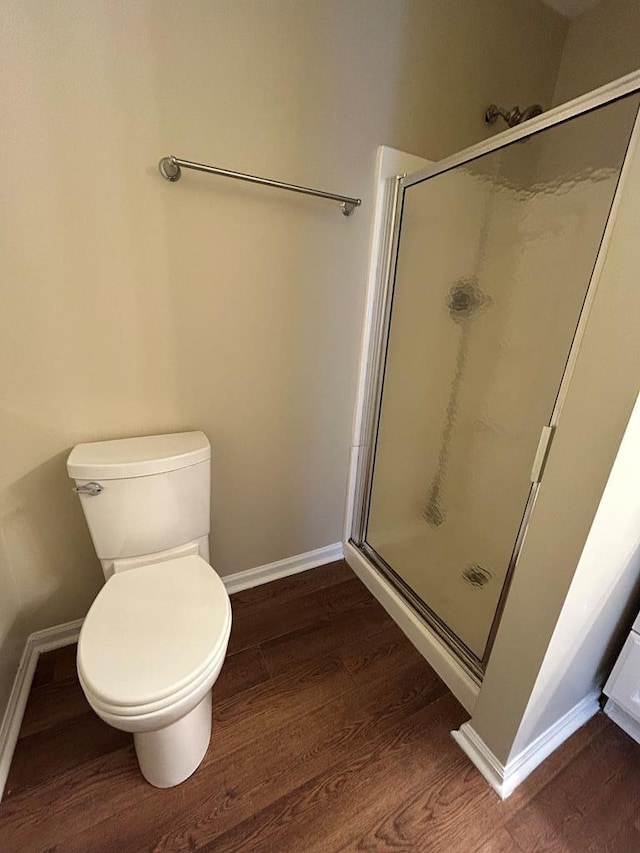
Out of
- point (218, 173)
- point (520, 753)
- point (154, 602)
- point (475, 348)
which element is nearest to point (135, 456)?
point (154, 602)

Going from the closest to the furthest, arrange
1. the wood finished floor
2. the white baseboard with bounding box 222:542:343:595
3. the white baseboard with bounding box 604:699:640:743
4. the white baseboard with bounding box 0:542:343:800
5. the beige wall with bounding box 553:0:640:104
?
the wood finished floor → the white baseboard with bounding box 0:542:343:800 → the white baseboard with bounding box 604:699:640:743 → the beige wall with bounding box 553:0:640:104 → the white baseboard with bounding box 222:542:343:595

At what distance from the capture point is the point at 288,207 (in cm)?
128

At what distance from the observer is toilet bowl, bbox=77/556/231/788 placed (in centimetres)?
85

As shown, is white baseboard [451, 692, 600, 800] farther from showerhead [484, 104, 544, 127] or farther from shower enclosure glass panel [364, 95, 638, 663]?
showerhead [484, 104, 544, 127]

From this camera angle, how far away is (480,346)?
1381 millimetres

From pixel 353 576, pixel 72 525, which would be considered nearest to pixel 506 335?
pixel 353 576

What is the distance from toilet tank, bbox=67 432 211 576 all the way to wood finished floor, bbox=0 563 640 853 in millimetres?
510

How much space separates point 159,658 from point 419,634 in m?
0.97

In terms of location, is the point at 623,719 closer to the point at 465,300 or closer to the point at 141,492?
the point at 465,300

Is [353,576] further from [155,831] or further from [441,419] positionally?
[155,831]

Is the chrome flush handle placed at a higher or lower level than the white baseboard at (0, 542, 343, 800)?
higher

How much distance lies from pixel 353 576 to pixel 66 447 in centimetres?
132

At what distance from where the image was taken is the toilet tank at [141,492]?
1.12 metres

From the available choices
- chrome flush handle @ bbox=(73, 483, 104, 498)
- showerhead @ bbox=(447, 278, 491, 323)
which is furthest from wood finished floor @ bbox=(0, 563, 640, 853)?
showerhead @ bbox=(447, 278, 491, 323)
